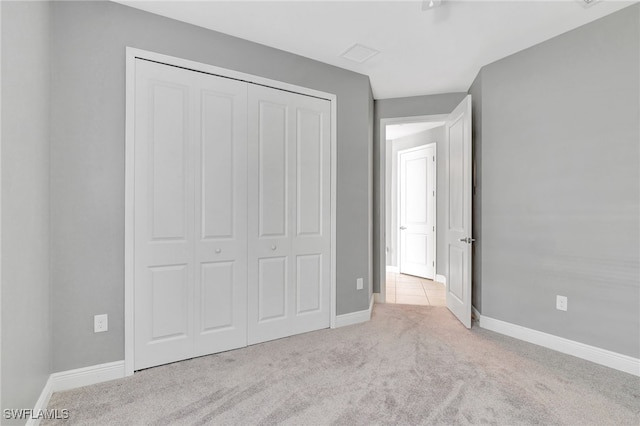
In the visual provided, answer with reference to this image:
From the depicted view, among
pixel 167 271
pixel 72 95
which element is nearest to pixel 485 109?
pixel 167 271

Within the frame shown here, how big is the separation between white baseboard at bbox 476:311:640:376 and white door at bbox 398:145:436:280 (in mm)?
2346

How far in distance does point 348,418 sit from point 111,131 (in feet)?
7.77

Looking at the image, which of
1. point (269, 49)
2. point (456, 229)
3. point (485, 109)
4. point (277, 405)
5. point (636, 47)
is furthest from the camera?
point (456, 229)

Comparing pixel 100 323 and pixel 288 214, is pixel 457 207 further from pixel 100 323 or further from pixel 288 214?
pixel 100 323

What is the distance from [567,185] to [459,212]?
3.26ft

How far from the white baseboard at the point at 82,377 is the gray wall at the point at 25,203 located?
0.11 m

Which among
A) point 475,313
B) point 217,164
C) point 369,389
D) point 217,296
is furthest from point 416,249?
point 217,164

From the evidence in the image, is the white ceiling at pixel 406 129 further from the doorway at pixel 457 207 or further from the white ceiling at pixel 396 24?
the white ceiling at pixel 396 24

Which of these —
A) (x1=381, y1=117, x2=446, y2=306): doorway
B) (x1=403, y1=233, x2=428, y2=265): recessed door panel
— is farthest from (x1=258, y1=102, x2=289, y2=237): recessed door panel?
(x1=403, y1=233, x2=428, y2=265): recessed door panel

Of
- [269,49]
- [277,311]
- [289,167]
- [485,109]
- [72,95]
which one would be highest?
[269,49]

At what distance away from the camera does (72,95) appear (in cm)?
202

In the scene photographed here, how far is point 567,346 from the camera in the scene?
8.36 feet

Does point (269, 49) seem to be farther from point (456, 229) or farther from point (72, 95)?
point (456, 229)

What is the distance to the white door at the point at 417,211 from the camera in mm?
5410
